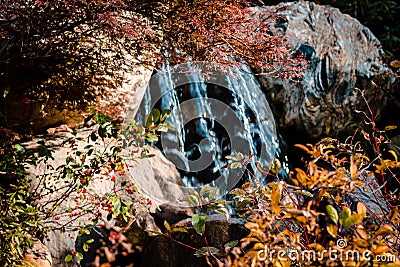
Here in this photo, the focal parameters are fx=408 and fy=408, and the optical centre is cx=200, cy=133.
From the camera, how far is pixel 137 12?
229cm

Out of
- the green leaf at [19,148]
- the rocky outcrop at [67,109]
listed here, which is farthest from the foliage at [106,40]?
the green leaf at [19,148]

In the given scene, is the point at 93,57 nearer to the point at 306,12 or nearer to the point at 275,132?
the point at 275,132

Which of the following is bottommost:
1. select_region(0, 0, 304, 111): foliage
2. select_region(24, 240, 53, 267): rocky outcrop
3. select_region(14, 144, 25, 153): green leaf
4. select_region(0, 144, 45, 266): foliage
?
select_region(24, 240, 53, 267): rocky outcrop

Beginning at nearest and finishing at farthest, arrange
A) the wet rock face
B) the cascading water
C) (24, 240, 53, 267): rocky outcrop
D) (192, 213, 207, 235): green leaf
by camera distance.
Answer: (192, 213, 207, 235): green leaf, (24, 240, 53, 267): rocky outcrop, the cascading water, the wet rock face

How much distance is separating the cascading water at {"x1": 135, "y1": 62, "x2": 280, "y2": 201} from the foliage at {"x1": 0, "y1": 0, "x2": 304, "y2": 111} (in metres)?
1.00

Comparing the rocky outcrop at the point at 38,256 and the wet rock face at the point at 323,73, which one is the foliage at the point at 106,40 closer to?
the rocky outcrop at the point at 38,256

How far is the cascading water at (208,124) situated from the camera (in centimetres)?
390

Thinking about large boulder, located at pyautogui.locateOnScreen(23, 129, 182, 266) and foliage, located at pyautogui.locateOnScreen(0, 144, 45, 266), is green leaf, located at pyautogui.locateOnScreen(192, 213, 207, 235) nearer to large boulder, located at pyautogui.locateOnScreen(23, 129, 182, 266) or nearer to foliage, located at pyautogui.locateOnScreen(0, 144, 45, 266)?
large boulder, located at pyautogui.locateOnScreen(23, 129, 182, 266)

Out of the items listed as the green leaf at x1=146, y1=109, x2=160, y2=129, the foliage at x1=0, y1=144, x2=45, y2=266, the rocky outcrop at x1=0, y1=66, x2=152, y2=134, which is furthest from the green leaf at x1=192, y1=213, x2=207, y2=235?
the rocky outcrop at x1=0, y1=66, x2=152, y2=134

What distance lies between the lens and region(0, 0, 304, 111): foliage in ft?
6.89

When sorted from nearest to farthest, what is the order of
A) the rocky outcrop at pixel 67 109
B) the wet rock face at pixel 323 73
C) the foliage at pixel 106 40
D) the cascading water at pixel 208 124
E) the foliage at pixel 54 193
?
the foliage at pixel 106 40 → the foliage at pixel 54 193 → the rocky outcrop at pixel 67 109 → the cascading water at pixel 208 124 → the wet rock face at pixel 323 73

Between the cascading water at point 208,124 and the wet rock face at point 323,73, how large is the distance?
476 mm

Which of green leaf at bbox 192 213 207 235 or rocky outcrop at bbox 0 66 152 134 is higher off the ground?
rocky outcrop at bbox 0 66 152 134

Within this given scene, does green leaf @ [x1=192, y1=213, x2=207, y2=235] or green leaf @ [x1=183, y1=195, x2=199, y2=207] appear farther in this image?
green leaf @ [x1=183, y1=195, x2=199, y2=207]
